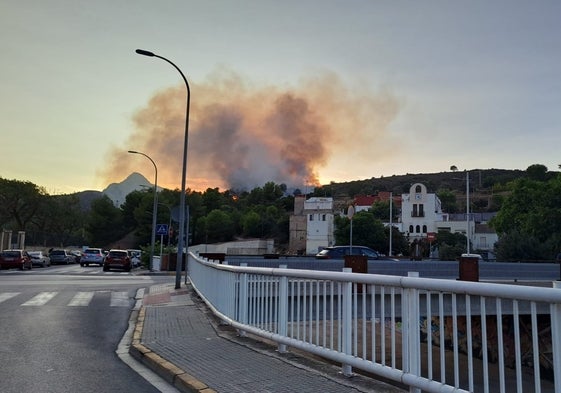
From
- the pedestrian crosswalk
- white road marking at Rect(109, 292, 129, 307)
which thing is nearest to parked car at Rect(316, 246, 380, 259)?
→ white road marking at Rect(109, 292, 129, 307)

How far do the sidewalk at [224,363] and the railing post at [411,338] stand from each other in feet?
1.49

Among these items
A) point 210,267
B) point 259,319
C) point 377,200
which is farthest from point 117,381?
point 377,200

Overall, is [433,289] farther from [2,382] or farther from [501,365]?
[2,382]

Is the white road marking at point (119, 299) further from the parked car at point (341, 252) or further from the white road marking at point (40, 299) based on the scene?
the parked car at point (341, 252)

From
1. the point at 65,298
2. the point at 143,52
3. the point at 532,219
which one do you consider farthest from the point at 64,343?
the point at 532,219

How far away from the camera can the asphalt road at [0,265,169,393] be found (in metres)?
6.22

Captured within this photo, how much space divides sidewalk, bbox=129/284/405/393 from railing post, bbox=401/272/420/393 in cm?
45

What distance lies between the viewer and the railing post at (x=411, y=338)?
16.1 feet

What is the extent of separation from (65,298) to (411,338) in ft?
42.1

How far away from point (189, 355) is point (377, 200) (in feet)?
439

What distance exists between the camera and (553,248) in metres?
51.0

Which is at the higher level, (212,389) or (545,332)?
(545,332)

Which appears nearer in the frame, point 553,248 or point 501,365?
point 501,365

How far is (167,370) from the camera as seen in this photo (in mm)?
6512
